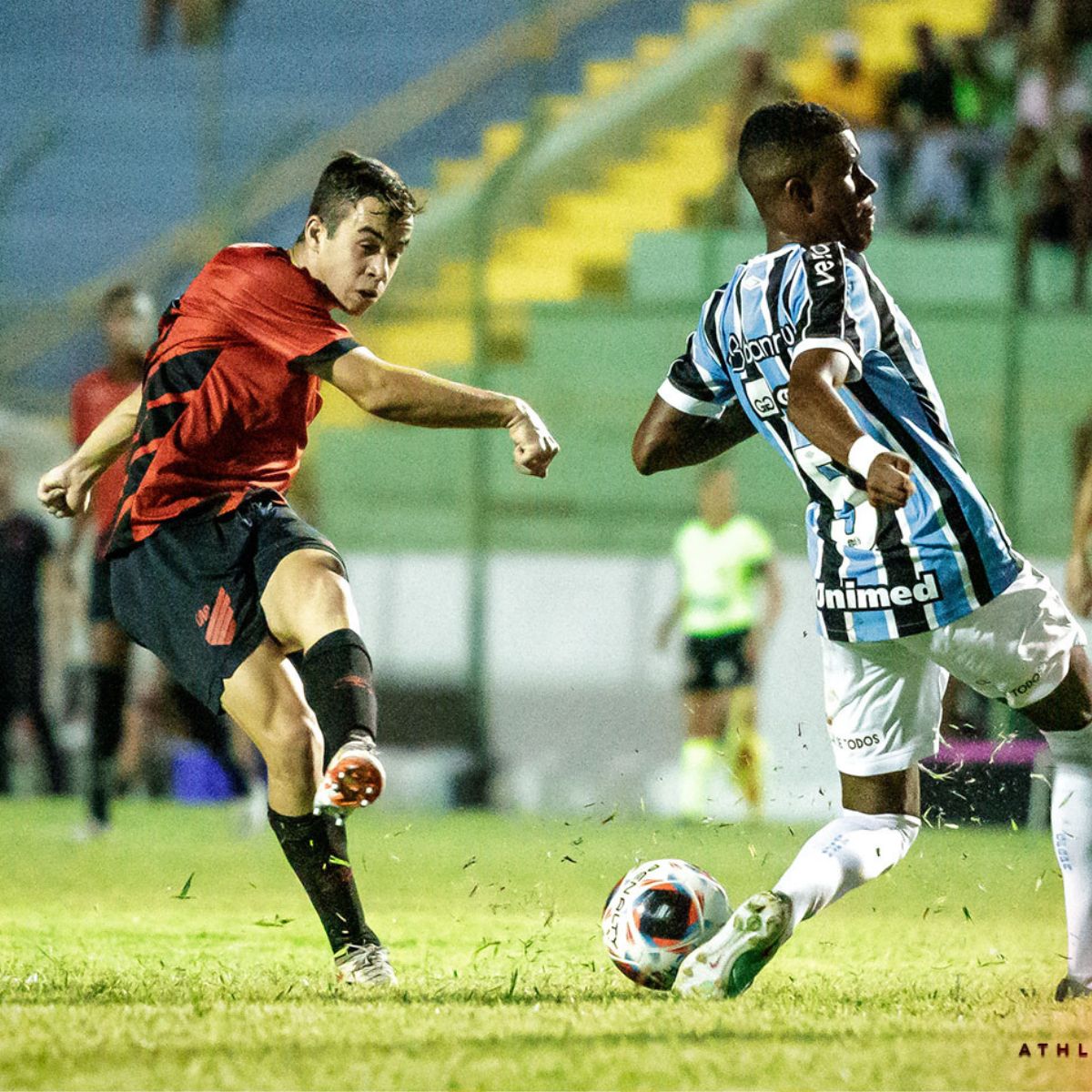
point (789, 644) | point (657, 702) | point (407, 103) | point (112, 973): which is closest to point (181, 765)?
point (657, 702)

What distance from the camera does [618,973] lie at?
16.3 feet

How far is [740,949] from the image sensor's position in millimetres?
4289

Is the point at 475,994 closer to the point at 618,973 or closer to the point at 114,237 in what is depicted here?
the point at 618,973

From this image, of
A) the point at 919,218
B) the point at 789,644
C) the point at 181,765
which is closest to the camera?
the point at 789,644

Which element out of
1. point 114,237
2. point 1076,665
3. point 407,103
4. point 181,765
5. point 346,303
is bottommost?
point 181,765

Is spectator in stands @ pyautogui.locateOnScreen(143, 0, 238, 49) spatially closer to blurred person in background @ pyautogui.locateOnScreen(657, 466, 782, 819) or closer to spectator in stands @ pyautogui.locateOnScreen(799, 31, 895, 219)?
spectator in stands @ pyautogui.locateOnScreen(799, 31, 895, 219)

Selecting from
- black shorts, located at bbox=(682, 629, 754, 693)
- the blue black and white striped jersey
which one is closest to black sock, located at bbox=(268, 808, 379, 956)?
the blue black and white striped jersey

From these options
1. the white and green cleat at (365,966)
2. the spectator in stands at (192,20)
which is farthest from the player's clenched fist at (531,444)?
the spectator in stands at (192,20)

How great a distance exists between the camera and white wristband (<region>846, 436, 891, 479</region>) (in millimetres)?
3992

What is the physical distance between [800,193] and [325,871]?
184 cm

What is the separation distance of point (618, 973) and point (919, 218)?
30.0ft

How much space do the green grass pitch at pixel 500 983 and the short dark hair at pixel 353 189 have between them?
A: 156 cm

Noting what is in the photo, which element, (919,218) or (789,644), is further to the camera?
(919,218)

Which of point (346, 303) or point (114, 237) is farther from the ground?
point (114, 237)
